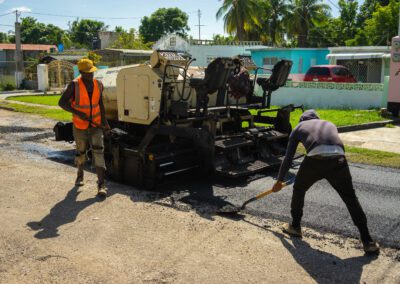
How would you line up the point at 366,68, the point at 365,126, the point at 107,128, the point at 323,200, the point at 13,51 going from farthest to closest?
the point at 13,51, the point at 366,68, the point at 365,126, the point at 107,128, the point at 323,200

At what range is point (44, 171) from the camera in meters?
7.71

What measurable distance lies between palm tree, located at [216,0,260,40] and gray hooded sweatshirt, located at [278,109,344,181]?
129ft

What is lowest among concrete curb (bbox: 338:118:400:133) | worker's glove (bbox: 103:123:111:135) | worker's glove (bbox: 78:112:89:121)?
concrete curb (bbox: 338:118:400:133)

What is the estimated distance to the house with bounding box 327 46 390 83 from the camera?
24747 millimetres

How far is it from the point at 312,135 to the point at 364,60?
24367mm

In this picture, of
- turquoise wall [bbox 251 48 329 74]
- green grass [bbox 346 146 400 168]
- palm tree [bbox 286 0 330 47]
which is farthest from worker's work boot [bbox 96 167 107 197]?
palm tree [bbox 286 0 330 47]

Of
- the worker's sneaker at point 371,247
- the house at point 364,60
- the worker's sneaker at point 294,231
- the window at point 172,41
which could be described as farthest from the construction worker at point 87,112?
the window at point 172,41

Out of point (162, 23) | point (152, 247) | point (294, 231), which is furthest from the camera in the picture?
point (162, 23)

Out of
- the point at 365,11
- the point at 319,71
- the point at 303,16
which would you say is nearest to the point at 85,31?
the point at 303,16

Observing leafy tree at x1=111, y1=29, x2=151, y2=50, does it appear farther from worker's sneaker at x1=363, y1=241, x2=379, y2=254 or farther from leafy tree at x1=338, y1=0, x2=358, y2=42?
worker's sneaker at x1=363, y1=241, x2=379, y2=254

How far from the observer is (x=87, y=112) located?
252 inches

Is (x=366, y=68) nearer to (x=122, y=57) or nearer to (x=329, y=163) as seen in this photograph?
(x=122, y=57)

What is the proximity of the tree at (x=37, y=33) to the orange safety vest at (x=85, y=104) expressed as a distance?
77.3 metres

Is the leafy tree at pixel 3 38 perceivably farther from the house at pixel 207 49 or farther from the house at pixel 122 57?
the house at pixel 122 57
